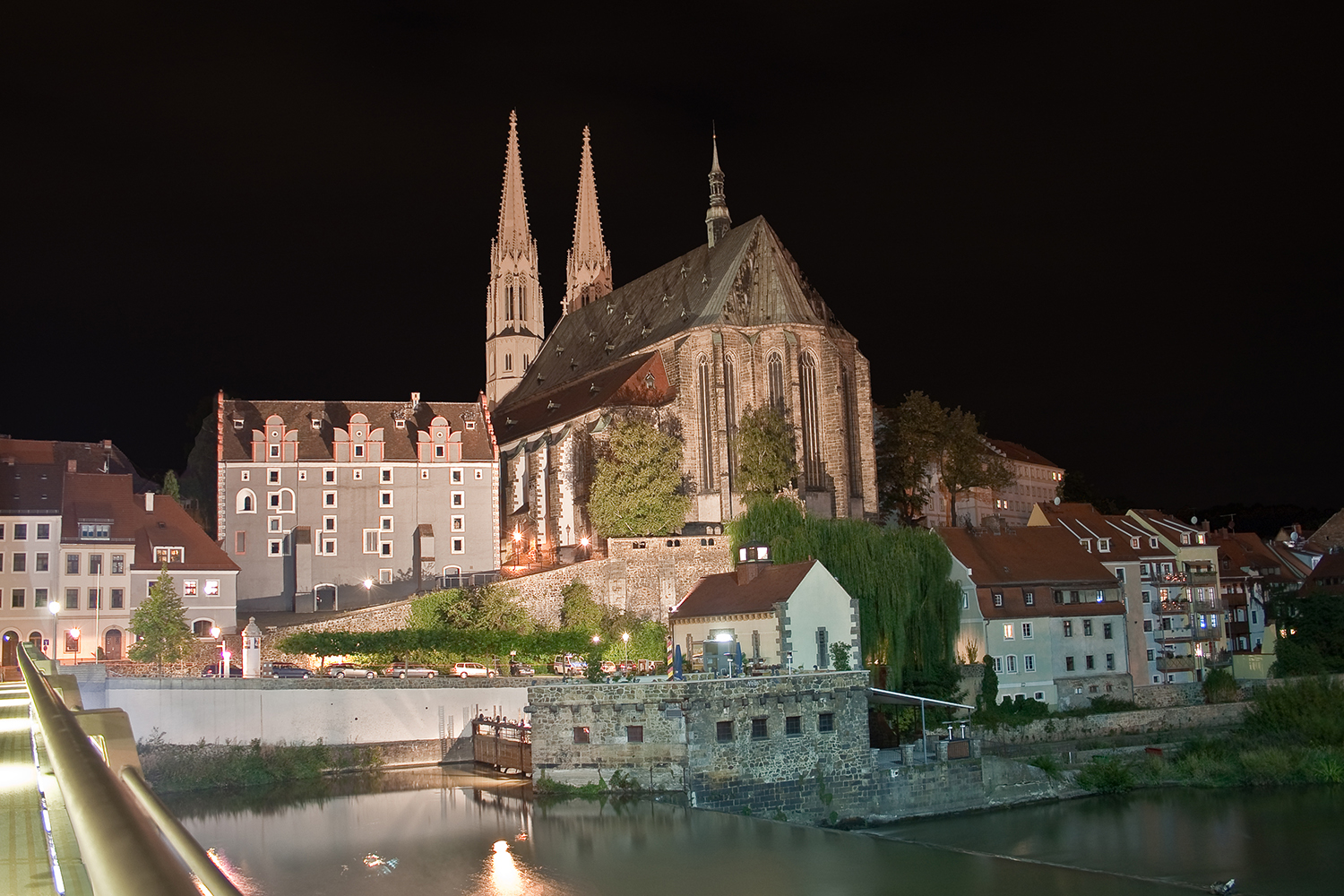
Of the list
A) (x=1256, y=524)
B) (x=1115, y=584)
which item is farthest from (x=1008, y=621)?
(x=1256, y=524)

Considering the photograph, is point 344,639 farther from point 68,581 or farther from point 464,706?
point 68,581

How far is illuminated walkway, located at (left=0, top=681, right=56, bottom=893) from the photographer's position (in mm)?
4863

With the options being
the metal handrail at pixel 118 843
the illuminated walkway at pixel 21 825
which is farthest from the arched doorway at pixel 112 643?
the metal handrail at pixel 118 843

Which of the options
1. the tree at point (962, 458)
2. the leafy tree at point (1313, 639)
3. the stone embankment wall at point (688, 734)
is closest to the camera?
the stone embankment wall at point (688, 734)

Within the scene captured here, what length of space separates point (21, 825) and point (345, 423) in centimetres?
6311

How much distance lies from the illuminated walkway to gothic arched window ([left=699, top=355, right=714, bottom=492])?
6535 cm

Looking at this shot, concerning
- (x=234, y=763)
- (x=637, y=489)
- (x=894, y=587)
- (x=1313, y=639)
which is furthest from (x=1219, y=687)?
(x=234, y=763)

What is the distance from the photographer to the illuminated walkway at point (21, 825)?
486 cm

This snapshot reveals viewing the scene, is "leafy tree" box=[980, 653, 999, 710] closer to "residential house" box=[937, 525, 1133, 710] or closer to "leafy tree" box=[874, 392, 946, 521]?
"residential house" box=[937, 525, 1133, 710]

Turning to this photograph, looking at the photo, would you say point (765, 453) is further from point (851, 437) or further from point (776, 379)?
point (851, 437)

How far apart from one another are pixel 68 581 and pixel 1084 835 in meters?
40.8

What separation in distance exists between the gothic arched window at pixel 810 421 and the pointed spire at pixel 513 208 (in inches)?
1782

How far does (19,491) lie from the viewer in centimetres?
5459

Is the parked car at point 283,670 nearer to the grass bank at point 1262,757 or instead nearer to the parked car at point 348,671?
the parked car at point 348,671
